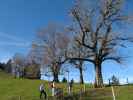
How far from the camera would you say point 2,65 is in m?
165

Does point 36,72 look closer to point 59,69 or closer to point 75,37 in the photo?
point 59,69

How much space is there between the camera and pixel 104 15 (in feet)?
190

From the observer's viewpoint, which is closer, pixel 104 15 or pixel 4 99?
pixel 4 99

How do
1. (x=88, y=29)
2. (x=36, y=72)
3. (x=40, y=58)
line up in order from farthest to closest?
1. (x=36, y=72)
2. (x=40, y=58)
3. (x=88, y=29)

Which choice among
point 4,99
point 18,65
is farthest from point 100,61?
point 18,65

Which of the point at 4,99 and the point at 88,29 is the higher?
the point at 88,29

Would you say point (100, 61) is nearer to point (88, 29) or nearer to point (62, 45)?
point (88, 29)

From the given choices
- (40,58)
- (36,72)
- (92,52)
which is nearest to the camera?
(92,52)

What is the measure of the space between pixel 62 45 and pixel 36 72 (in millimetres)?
15834

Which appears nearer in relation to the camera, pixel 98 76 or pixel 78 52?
pixel 98 76

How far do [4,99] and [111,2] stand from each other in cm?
2330

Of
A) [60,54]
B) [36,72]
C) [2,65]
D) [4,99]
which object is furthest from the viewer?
[2,65]

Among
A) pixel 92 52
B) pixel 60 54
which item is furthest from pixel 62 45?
pixel 92 52

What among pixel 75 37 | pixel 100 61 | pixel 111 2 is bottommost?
pixel 100 61
